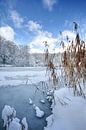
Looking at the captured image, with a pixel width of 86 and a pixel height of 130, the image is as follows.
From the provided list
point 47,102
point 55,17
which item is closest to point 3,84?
point 47,102

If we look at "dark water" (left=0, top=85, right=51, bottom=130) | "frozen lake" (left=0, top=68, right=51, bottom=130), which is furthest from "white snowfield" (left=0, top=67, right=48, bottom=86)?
"dark water" (left=0, top=85, right=51, bottom=130)

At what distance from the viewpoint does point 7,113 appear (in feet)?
4.03

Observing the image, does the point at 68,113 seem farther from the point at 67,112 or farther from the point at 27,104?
the point at 27,104

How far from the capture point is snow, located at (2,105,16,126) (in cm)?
118

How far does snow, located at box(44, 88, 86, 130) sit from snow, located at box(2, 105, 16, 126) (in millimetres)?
250

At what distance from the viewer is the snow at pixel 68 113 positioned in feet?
3.54

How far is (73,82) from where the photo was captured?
1.37 m

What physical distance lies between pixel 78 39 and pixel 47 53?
0.91 ft

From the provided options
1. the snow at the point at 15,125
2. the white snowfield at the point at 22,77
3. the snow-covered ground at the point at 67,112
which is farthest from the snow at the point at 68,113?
the white snowfield at the point at 22,77

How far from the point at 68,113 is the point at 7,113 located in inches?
16.2

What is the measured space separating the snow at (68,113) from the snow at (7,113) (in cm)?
25

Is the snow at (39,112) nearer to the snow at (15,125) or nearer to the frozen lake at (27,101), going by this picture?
the frozen lake at (27,101)

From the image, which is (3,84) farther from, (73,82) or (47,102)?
(73,82)

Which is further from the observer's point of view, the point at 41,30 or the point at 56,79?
the point at 56,79
